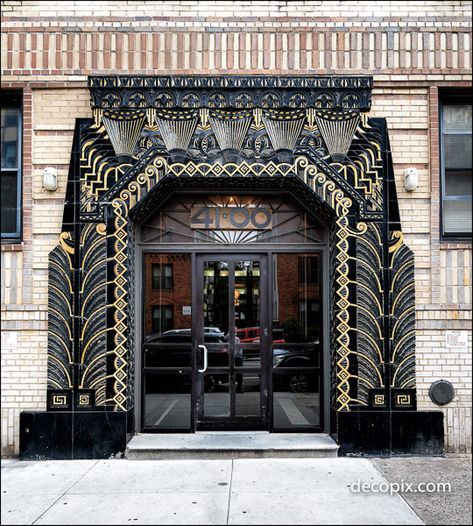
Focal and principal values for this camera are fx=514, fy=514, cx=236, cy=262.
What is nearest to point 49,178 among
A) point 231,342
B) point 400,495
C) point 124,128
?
point 124,128

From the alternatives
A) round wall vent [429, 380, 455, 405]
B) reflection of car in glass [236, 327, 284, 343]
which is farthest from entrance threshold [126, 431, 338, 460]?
round wall vent [429, 380, 455, 405]

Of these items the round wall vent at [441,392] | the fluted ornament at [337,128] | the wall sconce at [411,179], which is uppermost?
the fluted ornament at [337,128]

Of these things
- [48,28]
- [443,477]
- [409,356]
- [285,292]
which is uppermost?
[48,28]

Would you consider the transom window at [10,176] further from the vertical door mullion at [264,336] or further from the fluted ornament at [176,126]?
the vertical door mullion at [264,336]

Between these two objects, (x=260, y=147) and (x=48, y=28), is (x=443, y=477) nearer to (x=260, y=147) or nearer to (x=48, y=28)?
(x=260, y=147)

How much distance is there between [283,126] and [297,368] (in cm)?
327

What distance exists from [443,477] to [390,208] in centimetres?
329

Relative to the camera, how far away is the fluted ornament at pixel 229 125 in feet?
22.0

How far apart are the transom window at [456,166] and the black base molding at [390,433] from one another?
8.24ft

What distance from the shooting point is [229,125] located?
6703 mm

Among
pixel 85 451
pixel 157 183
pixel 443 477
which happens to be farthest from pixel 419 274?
pixel 85 451

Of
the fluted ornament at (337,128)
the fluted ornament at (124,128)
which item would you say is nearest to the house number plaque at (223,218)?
the fluted ornament at (124,128)

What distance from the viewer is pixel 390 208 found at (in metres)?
6.75

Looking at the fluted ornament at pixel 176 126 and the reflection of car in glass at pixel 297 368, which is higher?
the fluted ornament at pixel 176 126
